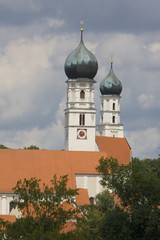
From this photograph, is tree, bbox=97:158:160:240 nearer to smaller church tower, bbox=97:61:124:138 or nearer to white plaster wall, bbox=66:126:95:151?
white plaster wall, bbox=66:126:95:151

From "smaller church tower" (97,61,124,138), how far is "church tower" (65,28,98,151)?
138ft

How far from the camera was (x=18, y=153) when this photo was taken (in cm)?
8138

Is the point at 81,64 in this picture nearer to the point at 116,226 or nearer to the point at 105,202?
the point at 105,202

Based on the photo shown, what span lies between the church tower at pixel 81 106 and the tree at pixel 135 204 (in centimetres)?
4061

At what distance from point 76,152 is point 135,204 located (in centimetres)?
3058

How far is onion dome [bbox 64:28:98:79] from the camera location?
9669 cm

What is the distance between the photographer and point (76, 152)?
274 feet

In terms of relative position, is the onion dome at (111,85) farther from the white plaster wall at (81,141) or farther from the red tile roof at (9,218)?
the red tile roof at (9,218)

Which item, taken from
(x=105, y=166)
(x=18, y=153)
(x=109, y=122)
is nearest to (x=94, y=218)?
(x=105, y=166)

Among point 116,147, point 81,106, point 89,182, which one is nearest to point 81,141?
point 81,106

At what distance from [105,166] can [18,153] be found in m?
27.5

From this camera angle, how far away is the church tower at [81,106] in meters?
95.9

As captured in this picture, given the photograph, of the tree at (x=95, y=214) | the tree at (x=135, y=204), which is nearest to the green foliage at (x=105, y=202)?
the tree at (x=95, y=214)

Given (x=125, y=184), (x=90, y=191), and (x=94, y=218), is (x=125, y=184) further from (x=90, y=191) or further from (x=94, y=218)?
(x=90, y=191)
